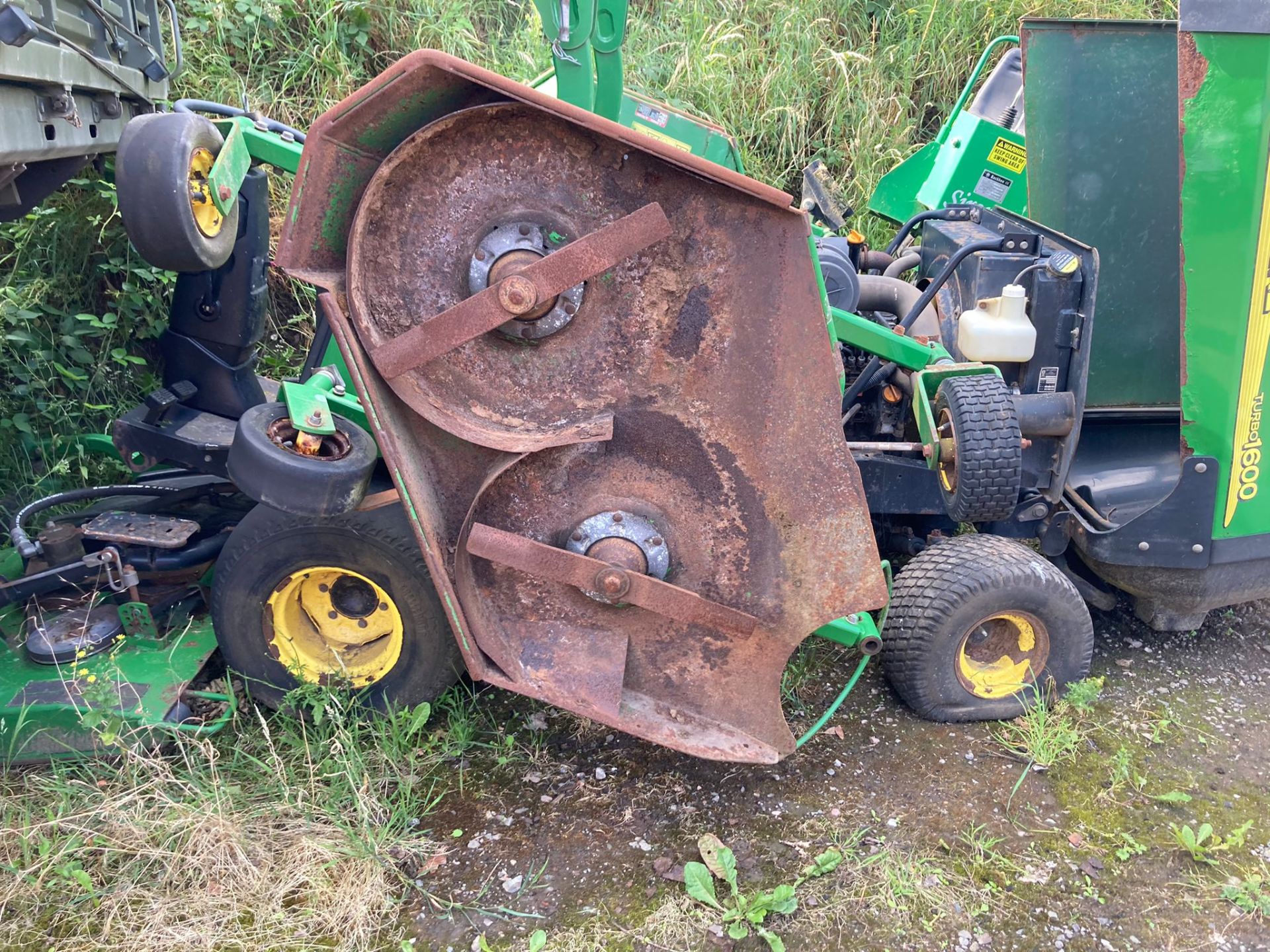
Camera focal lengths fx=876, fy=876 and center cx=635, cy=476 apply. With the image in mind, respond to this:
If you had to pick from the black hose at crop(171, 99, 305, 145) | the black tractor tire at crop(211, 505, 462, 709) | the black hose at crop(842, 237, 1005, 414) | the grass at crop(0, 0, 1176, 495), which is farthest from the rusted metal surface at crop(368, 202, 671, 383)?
the grass at crop(0, 0, 1176, 495)

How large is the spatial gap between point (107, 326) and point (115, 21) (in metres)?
1.36

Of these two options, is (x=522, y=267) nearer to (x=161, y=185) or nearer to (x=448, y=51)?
(x=161, y=185)

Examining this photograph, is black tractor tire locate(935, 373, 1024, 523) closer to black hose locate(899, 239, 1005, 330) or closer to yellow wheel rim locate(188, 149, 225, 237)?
black hose locate(899, 239, 1005, 330)

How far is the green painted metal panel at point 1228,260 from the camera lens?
7.62ft

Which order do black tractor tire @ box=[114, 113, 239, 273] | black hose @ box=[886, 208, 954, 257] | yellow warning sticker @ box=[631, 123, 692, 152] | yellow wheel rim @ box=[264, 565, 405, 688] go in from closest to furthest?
1. black tractor tire @ box=[114, 113, 239, 273]
2. yellow wheel rim @ box=[264, 565, 405, 688]
3. black hose @ box=[886, 208, 954, 257]
4. yellow warning sticker @ box=[631, 123, 692, 152]

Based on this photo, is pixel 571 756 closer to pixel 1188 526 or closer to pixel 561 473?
pixel 561 473

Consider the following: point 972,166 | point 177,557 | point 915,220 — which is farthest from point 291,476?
point 972,166

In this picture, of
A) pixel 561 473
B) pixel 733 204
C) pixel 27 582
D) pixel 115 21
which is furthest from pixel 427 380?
pixel 115 21

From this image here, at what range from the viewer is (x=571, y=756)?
2.57 meters

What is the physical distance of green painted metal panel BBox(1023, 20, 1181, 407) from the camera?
10.4 feet

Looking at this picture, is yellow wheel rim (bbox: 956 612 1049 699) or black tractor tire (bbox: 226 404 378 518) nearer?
black tractor tire (bbox: 226 404 378 518)

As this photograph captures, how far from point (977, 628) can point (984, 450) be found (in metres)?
0.76

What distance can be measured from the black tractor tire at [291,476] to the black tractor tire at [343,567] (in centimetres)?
26

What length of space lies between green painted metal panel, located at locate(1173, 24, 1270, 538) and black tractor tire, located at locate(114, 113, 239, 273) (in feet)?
8.36
